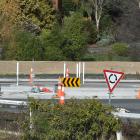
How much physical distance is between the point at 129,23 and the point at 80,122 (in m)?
76.3

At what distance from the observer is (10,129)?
16719 millimetres

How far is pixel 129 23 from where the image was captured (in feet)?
293

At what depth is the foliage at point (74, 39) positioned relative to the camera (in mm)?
67688

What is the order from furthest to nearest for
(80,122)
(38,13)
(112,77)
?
(38,13) < (112,77) < (80,122)

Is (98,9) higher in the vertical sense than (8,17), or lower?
higher

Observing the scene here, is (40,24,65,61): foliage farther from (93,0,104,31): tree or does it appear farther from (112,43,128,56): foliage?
(93,0,104,31): tree

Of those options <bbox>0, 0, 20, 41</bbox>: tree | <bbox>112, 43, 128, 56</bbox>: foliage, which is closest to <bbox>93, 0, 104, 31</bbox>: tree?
<bbox>0, 0, 20, 41</bbox>: tree

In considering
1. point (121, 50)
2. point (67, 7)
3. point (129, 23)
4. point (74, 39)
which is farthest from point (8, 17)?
point (129, 23)

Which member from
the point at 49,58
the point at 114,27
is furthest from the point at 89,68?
the point at 114,27

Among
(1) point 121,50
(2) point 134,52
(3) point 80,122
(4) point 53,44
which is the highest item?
(4) point 53,44

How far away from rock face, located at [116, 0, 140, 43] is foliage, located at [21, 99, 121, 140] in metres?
71.5

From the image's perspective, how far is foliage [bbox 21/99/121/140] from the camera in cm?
1366

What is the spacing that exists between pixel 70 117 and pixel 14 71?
4585 cm

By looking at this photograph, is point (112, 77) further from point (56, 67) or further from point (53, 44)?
point (53, 44)
